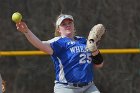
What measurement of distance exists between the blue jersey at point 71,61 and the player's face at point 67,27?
0.09 metres

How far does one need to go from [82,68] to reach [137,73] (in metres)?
2.34

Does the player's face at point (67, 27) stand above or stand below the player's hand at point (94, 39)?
above

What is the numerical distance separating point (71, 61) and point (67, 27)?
38 centimetres

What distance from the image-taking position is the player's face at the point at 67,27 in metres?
5.19

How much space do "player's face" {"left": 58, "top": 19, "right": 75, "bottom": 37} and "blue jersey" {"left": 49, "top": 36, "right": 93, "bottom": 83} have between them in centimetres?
9

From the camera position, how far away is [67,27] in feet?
17.0

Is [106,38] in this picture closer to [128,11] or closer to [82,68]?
[128,11]

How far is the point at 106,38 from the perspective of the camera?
7.21 m

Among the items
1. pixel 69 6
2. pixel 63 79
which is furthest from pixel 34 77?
pixel 63 79

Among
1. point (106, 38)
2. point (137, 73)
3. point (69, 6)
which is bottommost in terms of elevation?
point (137, 73)

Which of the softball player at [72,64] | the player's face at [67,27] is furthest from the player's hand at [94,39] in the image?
the player's face at [67,27]

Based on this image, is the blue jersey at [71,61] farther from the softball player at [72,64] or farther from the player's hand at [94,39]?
the player's hand at [94,39]

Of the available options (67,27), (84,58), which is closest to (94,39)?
(84,58)

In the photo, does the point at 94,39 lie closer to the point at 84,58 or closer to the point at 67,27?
the point at 84,58
